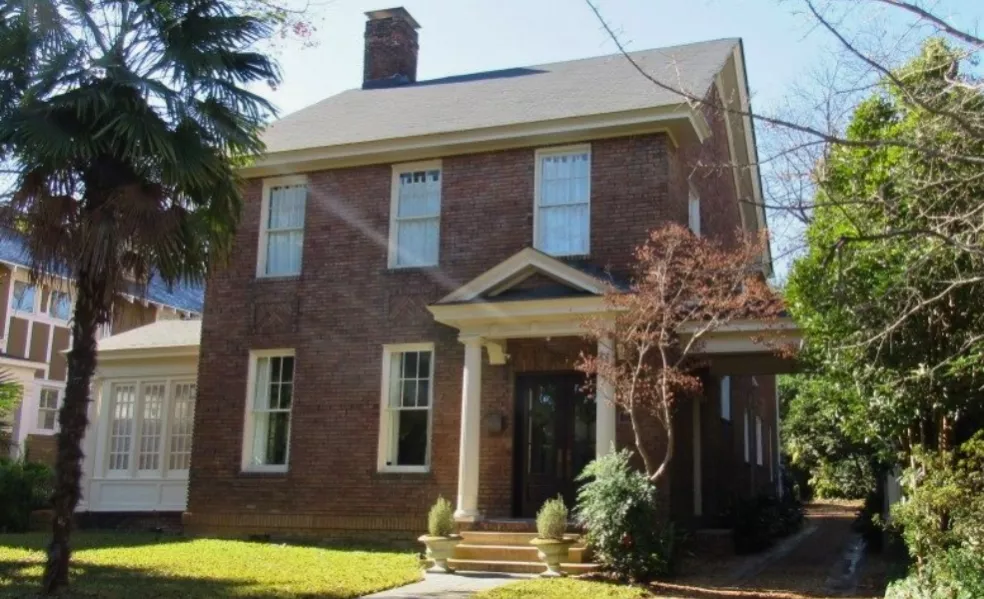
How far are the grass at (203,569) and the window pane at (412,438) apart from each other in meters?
1.69

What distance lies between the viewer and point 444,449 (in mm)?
15883

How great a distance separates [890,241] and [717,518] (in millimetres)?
8635

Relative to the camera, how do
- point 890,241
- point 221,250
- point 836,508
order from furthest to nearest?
point 836,508, point 221,250, point 890,241

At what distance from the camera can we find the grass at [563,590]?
1088 cm

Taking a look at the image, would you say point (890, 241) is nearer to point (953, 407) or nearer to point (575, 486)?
point (953, 407)

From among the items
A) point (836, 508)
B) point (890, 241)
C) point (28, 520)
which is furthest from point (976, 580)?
point (836, 508)

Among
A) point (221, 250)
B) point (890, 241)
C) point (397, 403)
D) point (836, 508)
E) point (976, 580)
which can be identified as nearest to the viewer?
point (976, 580)

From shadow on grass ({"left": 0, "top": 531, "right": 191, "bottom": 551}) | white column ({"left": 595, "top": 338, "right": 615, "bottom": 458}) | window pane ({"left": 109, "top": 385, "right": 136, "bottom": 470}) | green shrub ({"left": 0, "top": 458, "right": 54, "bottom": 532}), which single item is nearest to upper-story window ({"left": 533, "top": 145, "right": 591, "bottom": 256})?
white column ({"left": 595, "top": 338, "right": 615, "bottom": 458})

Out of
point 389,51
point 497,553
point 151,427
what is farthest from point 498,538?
point 389,51

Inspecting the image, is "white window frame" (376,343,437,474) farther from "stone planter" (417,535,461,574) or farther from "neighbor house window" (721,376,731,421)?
"neighbor house window" (721,376,731,421)

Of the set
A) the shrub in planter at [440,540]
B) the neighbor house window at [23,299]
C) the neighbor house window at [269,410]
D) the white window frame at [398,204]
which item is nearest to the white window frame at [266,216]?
the neighbor house window at [269,410]

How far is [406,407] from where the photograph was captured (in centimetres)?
1641

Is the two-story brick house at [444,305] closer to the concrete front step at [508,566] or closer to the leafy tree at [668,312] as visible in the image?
the leafy tree at [668,312]

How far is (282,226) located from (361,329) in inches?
106
